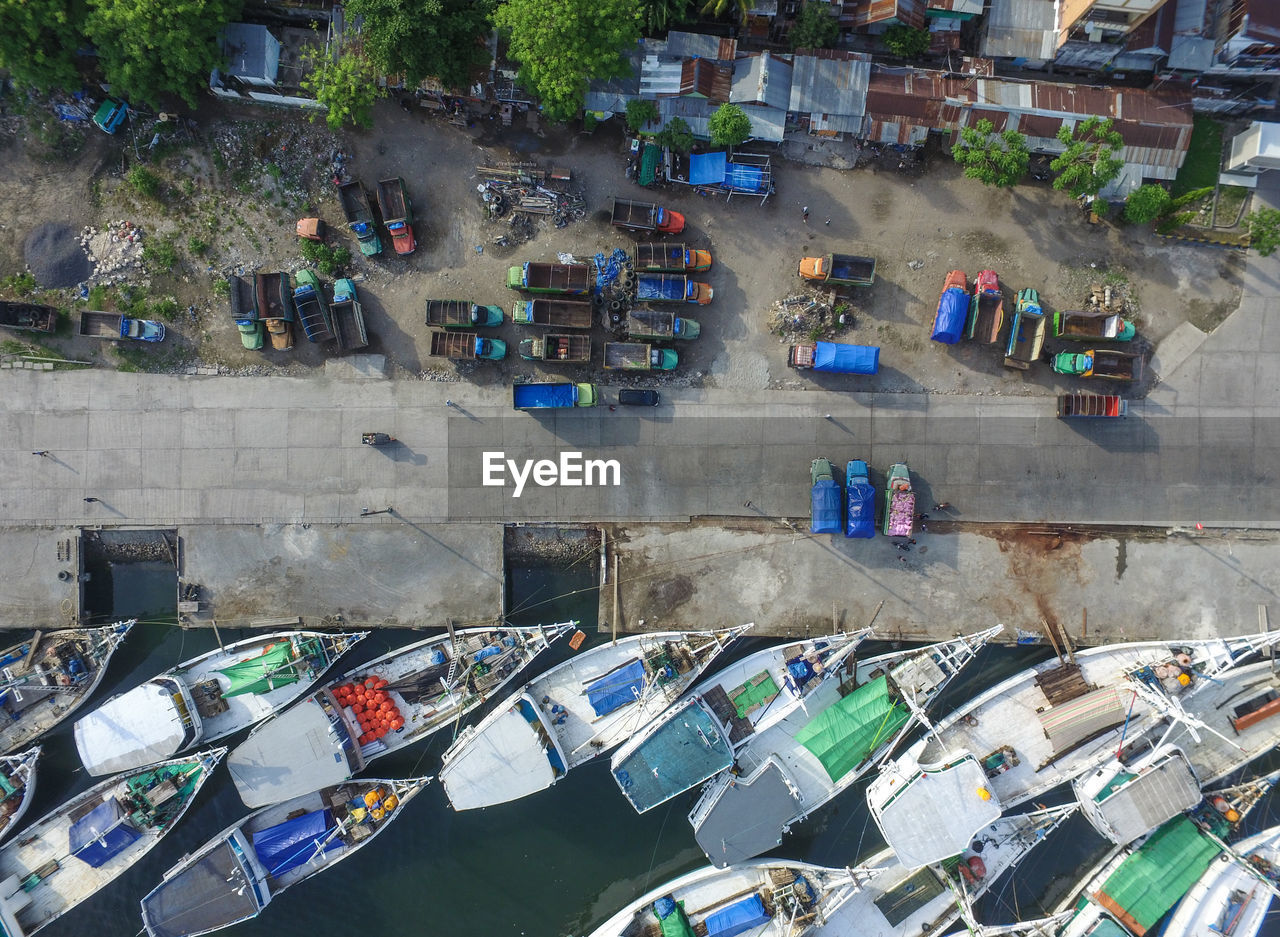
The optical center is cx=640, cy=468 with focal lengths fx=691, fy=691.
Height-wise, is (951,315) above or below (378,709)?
above

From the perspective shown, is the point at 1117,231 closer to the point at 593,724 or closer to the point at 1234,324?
the point at 1234,324

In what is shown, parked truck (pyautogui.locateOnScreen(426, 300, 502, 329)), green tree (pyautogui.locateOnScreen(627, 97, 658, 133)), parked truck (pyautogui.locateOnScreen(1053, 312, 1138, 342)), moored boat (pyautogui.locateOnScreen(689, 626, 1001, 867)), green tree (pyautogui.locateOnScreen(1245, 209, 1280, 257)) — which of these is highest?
green tree (pyautogui.locateOnScreen(627, 97, 658, 133))

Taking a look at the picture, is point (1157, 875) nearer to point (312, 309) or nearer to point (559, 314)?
point (559, 314)

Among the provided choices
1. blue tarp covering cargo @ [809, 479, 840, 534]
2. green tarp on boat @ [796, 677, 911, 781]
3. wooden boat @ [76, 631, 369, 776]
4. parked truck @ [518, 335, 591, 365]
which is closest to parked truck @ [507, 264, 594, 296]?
parked truck @ [518, 335, 591, 365]

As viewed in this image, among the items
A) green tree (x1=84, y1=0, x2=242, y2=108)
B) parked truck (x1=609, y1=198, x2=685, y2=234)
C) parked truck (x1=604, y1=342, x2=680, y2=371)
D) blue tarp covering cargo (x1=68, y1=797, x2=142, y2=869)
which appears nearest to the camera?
green tree (x1=84, y1=0, x2=242, y2=108)

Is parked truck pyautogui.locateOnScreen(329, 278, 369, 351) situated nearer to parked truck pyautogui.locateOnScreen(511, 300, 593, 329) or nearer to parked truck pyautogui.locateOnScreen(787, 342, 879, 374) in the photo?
parked truck pyautogui.locateOnScreen(511, 300, 593, 329)

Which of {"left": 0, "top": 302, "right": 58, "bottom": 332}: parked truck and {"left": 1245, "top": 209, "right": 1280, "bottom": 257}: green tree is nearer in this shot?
{"left": 1245, "top": 209, "right": 1280, "bottom": 257}: green tree

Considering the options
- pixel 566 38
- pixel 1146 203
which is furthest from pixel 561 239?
pixel 1146 203
